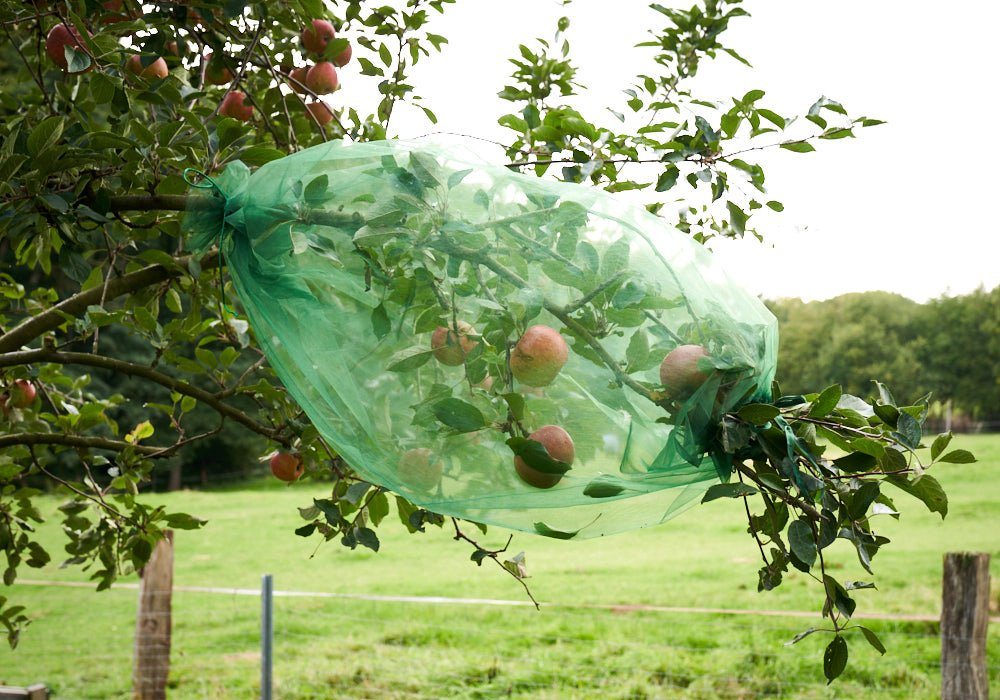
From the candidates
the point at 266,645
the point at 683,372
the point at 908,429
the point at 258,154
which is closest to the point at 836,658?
the point at 908,429

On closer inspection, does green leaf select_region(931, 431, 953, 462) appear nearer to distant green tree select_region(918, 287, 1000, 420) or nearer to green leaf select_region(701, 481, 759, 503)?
green leaf select_region(701, 481, 759, 503)

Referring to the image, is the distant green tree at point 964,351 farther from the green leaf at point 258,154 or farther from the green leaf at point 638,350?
the green leaf at point 638,350

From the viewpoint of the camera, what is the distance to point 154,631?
4.25 m

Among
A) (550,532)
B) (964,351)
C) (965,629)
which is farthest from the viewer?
(964,351)

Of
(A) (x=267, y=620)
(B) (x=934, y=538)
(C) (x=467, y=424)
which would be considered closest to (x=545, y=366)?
(C) (x=467, y=424)

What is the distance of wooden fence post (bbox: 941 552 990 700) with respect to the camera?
Answer: 3.56m

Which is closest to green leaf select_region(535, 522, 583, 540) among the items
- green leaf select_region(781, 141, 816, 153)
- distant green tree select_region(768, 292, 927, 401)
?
green leaf select_region(781, 141, 816, 153)

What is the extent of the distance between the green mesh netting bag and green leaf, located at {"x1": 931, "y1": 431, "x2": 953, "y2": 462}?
21 cm

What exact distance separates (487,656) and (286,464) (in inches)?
164

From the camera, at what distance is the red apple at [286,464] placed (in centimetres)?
185

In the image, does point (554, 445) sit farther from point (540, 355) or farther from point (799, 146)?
point (799, 146)

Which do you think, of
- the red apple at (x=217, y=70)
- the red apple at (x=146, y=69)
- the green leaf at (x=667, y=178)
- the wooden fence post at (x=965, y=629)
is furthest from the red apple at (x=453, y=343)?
the wooden fence post at (x=965, y=629)

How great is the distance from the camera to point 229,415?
70.2 inches

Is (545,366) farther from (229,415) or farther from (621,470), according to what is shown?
(229,415)
